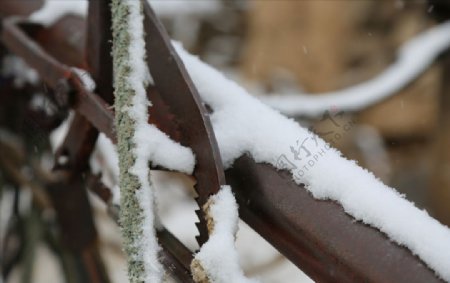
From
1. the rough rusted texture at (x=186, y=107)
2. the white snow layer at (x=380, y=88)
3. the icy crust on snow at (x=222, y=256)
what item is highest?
the white snow layer at (x=380, y=88)

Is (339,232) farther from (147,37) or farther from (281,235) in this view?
(147,37)

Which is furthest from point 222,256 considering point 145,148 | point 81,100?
point 81,100

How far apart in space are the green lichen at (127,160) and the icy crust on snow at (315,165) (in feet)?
0.41

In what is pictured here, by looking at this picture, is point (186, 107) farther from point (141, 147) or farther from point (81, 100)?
point (81, 100)

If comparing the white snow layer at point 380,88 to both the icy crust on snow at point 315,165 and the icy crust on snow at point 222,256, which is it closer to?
the icy crust on snow at point 315,165

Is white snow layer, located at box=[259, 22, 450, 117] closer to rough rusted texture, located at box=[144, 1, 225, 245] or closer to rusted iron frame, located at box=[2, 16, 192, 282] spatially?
rusted iron frame, located at box=[2, 16, 192, 282]

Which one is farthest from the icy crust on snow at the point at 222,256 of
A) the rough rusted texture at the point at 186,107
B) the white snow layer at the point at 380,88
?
the white snow layer at the point at 380,88

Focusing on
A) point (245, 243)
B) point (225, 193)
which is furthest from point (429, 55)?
point (225, 193)

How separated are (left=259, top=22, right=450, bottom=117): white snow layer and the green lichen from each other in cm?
153

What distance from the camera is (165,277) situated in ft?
2.68

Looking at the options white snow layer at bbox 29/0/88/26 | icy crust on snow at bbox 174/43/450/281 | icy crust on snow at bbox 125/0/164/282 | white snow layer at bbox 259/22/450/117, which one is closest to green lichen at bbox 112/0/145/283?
icy crust on snow at bbox 125/0/164/282

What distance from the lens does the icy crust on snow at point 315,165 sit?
726 millimetres

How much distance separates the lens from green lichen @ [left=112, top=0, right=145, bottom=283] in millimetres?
809

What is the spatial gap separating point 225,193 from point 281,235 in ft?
0.28
